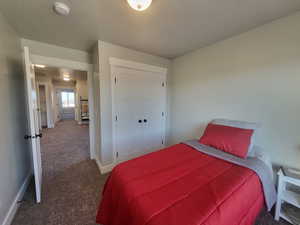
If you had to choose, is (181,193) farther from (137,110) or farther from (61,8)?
(61,8)

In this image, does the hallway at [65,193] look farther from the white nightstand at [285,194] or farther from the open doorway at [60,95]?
the white nightstand at [285,194]

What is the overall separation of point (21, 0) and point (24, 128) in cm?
175

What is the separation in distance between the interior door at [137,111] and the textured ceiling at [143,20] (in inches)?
27.3

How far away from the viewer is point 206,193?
953 mm

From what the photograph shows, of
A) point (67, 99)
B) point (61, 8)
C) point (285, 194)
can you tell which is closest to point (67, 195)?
point (61, 8)

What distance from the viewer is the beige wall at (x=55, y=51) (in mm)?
2135

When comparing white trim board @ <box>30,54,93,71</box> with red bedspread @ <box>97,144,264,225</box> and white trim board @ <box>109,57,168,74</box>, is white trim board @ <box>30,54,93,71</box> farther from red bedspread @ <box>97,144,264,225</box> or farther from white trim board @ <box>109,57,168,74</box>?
red bedspread @ <box>97,144,264,225</box>

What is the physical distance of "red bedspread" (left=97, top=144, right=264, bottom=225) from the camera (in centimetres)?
80

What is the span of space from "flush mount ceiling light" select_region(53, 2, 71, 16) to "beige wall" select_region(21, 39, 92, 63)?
3.50 ft

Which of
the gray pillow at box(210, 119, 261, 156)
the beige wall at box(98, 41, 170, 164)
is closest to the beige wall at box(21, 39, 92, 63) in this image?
the beige wall at box(98, 41, 170, 164)

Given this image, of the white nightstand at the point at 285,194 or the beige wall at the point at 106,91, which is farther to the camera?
the beige wall at the point at 106,91

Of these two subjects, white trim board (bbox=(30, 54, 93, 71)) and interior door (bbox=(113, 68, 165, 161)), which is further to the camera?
interior door (bbox=(113, 68, 165, 161))

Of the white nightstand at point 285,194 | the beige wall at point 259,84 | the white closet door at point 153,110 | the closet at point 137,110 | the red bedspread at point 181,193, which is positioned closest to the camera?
the red bedspread at point 181,193

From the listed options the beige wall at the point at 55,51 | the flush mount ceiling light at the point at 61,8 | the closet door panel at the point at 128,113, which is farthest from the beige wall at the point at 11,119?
the closet door panel at the point at 128,113
